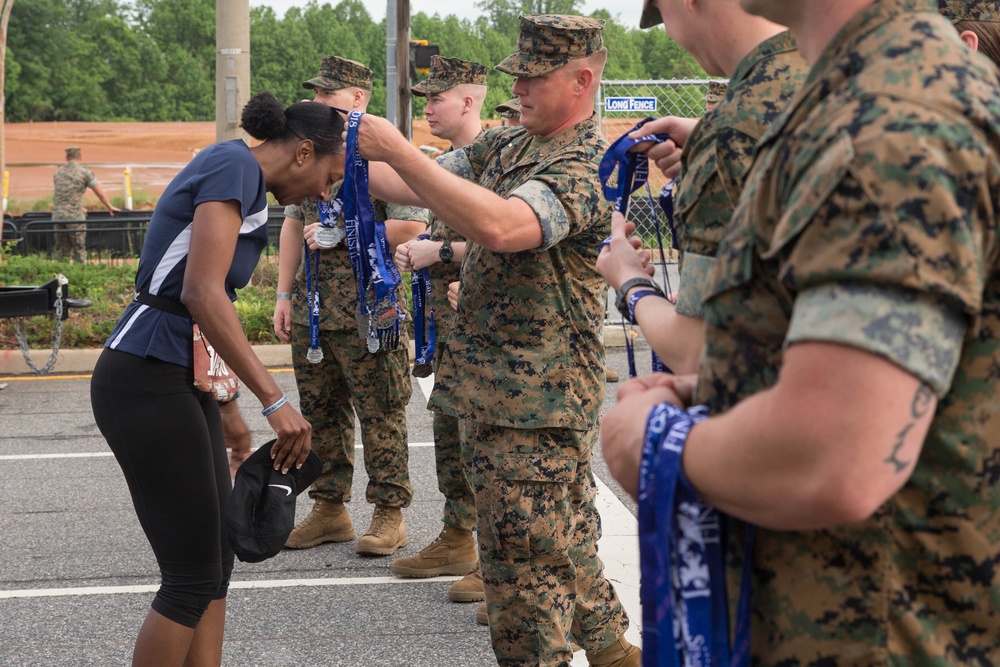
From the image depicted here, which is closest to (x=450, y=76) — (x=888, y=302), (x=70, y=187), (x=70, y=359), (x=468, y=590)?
(x=468, y=590)

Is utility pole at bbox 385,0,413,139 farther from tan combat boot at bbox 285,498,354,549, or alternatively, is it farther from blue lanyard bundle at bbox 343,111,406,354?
blue lanyard bundle at bbox 343,111,406,354

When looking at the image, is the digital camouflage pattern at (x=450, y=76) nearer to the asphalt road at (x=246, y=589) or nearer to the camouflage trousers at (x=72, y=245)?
the asphalt road at (x=246, y=589)

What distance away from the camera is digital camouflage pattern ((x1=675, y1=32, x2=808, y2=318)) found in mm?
1895

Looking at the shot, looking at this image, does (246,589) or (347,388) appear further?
(347,388)

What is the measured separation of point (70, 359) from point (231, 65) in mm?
3904

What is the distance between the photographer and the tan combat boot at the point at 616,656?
3.87m

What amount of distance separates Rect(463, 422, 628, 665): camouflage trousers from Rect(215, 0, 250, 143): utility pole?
918cm

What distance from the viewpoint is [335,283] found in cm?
552

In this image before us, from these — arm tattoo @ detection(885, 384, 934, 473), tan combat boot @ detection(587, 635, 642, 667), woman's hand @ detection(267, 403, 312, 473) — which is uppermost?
arm tattoo @ detection(885, 384, 934, 473)

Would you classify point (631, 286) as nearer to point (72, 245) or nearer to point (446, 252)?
point (446, 252)

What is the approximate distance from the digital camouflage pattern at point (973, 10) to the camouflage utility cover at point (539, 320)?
1.14 m

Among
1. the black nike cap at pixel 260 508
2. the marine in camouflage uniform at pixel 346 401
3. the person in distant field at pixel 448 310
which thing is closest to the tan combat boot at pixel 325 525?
the marine in camouflage uniform at pixel 346 401

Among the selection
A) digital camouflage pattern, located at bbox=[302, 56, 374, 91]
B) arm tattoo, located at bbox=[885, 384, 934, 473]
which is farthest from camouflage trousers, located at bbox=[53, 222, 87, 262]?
arm tattoo, located at bbox=[885, 384, 934, 473]

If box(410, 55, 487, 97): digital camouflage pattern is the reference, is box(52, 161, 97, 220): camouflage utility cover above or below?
below
